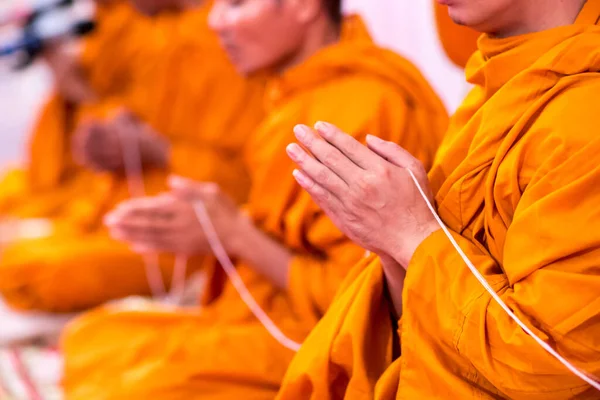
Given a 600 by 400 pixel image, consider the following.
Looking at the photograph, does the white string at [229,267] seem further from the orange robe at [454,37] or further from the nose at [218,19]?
the orange robe at [454,37]

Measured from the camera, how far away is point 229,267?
4.75ft

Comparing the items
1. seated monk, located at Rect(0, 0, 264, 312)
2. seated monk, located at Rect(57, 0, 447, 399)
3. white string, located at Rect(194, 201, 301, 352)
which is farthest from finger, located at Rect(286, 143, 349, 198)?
seated monk, located at Rect(0, 0, 264, 312)

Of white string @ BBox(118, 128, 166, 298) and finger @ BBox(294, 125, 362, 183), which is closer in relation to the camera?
finger @ BBox(294, 125, 362, 183)

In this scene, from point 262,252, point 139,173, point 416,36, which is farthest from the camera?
point 139,173

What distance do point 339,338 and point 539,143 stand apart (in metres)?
0.32

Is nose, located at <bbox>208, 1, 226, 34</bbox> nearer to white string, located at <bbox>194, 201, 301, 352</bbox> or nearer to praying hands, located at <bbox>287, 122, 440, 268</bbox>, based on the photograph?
white string, located at <bbox>194, 201, 301, 352</bbox>

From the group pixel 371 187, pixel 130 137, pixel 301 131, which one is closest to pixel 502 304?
pixel 371 187

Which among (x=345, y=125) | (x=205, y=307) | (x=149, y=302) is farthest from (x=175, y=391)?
(x=149, y=302)

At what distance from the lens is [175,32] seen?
2.19 metres

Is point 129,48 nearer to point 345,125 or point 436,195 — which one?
point 345,125

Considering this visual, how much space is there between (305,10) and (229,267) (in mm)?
463

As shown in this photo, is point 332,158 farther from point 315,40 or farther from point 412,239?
point 315,40

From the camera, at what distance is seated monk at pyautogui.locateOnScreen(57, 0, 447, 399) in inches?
49.5

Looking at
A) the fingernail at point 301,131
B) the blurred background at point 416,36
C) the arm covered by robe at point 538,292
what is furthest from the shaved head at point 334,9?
the arm covered by robe at point 538,292
